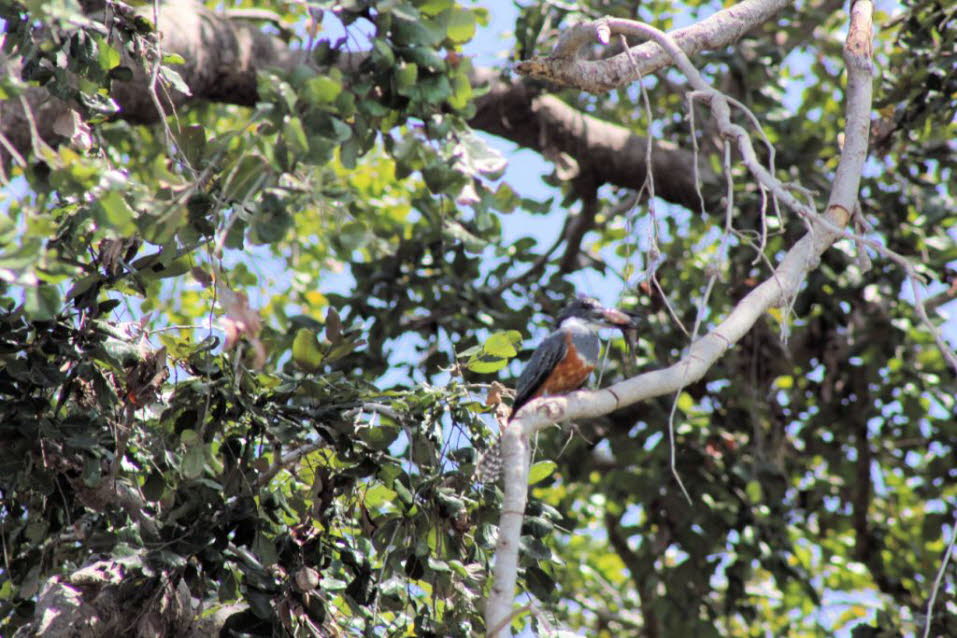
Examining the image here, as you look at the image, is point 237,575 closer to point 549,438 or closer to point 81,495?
point 81,495

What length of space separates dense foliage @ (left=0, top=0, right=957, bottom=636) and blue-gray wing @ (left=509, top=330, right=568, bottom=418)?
0.33 metres

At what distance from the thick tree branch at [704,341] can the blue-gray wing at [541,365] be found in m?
1.35

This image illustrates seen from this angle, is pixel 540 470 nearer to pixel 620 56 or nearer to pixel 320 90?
pixel 620 56

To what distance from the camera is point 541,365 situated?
4098mm

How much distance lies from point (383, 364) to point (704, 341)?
2.72 meters

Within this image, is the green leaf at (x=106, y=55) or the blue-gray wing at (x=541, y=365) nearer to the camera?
the green leaf at (x=106, y=55)

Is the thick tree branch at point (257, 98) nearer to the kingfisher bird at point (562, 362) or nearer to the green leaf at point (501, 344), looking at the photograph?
the kingfisher bird at point (562, 362)

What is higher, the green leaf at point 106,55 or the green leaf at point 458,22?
the green leaf at point 458,22

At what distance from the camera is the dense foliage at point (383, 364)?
107 inches

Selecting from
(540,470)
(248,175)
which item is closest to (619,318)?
(540,470)

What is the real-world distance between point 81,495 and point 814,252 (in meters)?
2.16

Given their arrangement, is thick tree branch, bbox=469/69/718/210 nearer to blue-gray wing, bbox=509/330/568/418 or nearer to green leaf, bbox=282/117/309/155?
blue-gray wing, bbox=509/330/568/418

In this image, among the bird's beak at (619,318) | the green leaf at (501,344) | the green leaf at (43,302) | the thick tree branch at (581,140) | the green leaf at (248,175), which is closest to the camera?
the green leaf at (43,302)

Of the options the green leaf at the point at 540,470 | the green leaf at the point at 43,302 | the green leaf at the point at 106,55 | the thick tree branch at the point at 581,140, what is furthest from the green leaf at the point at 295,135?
the thick tree branch at the point at 581,140
